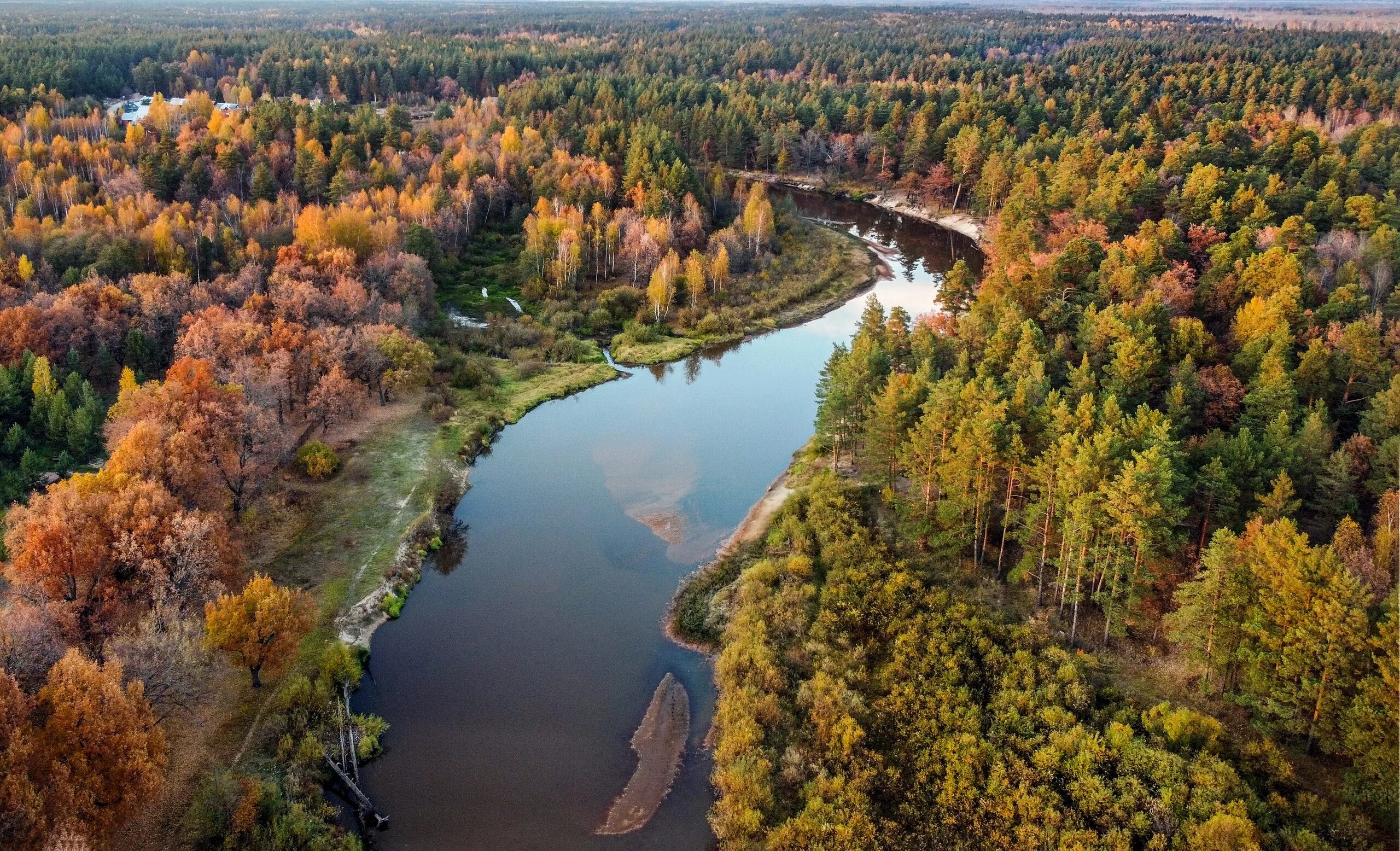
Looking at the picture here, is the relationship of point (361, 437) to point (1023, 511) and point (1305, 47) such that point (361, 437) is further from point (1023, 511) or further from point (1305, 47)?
point (1305, 47)

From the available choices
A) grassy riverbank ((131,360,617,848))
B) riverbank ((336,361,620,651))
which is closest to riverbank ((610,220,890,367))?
riverbank ((336,361,620,651))

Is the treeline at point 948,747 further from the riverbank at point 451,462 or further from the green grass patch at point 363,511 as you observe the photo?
the green grass patch at point 363,511

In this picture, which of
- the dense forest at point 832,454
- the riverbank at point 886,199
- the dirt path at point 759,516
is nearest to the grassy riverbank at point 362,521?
the dense forest at point 832,454

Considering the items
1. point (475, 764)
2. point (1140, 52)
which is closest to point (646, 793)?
point (475, 764)

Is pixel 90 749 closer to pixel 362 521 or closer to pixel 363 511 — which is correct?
pixel 362 521

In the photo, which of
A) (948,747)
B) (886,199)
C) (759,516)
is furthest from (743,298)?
(948,747)

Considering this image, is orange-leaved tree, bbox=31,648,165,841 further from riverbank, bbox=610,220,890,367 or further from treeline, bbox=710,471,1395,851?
riverbank, bbox=610,220,890,367
